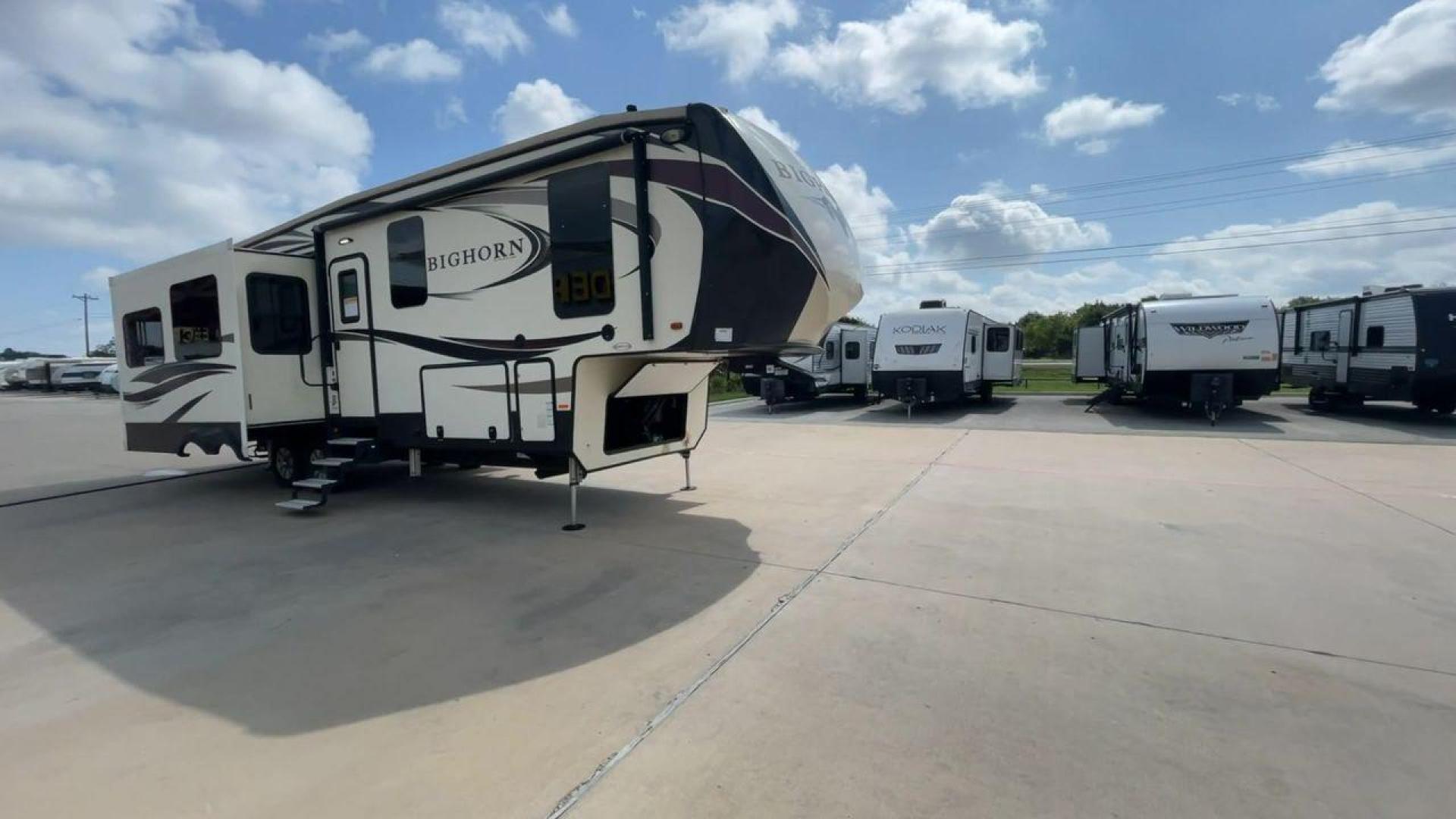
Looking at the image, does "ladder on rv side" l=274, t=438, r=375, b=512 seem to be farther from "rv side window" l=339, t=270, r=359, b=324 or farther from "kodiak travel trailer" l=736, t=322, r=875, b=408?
"kodiak travel trailer" l=736, t=322, r=875, b=408

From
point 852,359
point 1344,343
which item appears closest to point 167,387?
point 852,359

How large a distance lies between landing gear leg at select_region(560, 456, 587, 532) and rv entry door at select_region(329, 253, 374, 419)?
106 inches

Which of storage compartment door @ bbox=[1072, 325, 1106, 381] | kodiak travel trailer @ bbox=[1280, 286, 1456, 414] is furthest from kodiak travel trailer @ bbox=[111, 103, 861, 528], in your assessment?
storage compartment door @ bbox=[1072, 325, 1106, 381]

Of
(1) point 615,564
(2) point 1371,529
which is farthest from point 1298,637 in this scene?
(1) point 615,564

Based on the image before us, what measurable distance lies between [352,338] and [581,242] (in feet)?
11.0

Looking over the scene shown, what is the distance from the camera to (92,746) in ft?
8.39

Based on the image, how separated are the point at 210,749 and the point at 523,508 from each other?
4133 millimetres

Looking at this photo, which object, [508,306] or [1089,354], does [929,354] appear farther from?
[508,306]

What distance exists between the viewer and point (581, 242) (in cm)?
518

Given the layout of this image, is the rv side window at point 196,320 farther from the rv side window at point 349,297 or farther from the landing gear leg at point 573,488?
the landing gear leg at point 573,488

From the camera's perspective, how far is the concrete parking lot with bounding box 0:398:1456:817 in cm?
230

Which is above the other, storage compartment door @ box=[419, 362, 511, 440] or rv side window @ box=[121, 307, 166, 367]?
rv side window @ box=[121, 307, 166, 367]

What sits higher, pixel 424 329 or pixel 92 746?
pixel 424 329

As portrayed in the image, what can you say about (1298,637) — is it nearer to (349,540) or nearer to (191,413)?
(349,540)
